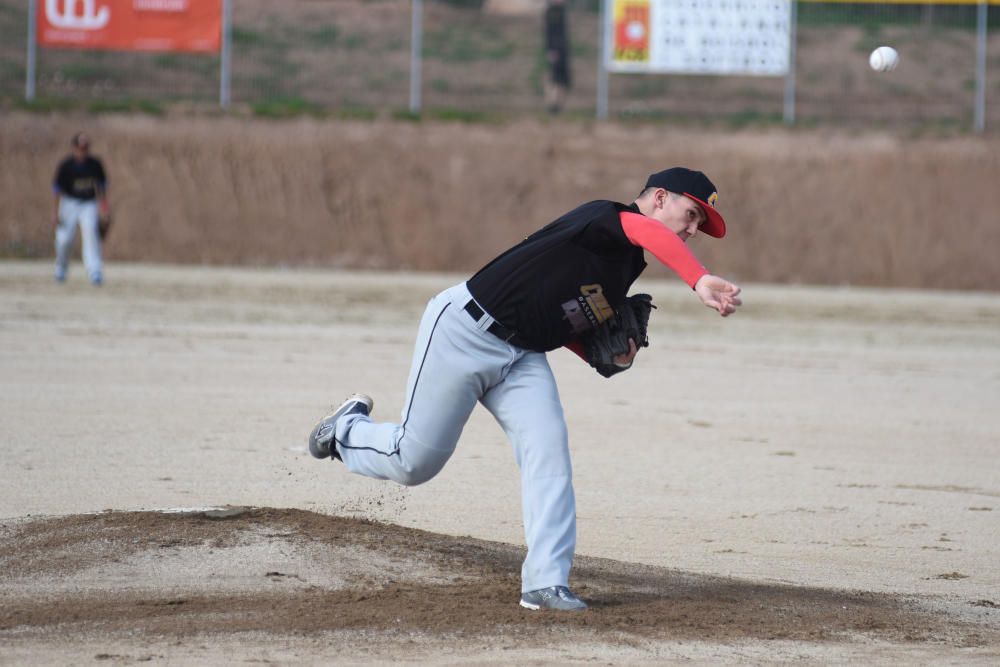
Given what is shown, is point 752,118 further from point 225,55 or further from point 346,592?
point 346,592

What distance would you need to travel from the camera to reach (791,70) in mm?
25016

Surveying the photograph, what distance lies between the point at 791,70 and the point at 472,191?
6660 mm

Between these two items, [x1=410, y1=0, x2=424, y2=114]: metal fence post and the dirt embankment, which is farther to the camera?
[x1=410, y1=0, x2=424, y2=114]: metal fence post

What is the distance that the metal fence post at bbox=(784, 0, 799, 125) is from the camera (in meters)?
24.4

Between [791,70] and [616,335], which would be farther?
[791,70]

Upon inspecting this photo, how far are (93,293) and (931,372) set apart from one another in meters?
10.8

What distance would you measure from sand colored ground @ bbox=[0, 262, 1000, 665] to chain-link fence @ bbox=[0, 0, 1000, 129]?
507 inches

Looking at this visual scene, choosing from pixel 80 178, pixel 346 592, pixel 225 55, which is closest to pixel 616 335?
pixel 346 592

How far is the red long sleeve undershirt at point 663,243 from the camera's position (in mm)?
4504

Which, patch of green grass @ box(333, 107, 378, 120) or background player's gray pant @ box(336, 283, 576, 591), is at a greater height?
patch of green grass @ box(333, 107, 378, 120)

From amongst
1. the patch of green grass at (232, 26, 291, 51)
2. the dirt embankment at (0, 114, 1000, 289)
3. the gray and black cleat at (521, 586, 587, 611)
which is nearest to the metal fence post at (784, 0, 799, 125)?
the dirt embankment at (0, 114, 1000, 289)

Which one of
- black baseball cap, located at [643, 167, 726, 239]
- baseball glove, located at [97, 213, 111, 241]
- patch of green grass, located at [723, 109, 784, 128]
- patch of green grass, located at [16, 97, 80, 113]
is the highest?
patch of green grass, located at [723, 109, 784, 128]

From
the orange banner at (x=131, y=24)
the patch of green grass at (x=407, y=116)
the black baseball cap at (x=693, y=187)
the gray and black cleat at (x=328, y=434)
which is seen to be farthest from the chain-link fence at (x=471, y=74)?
the black baseball cap at (x=693, y=187)

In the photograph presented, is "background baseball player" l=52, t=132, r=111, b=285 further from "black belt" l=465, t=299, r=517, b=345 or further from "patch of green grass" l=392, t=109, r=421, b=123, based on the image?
"black belt" l=465, t=299, r=517, b=345
